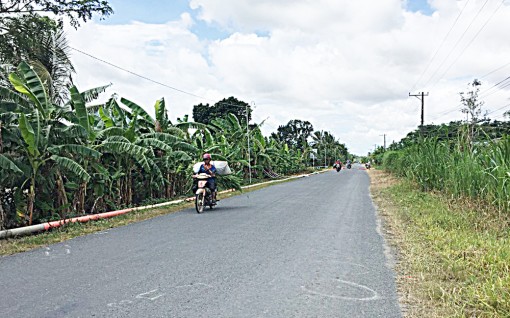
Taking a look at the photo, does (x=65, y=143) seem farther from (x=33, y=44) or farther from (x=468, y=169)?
(x=468, y=169)

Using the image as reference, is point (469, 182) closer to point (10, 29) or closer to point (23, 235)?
point (23, 235)

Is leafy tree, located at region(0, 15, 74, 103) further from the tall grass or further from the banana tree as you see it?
the tall grass

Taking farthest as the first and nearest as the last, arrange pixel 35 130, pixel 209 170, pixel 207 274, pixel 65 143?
pixel 209 170
pixel 65 143
pixel 35 130
pixel 207 274

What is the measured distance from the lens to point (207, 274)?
233 inches

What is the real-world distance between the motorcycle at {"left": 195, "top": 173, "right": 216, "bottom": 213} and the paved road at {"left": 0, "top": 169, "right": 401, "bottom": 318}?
9.22 ft

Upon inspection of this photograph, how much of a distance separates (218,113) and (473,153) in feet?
146

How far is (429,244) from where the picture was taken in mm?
7539

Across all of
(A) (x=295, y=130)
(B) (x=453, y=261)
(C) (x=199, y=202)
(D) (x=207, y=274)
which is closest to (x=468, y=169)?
(B) (x=453, y=261)

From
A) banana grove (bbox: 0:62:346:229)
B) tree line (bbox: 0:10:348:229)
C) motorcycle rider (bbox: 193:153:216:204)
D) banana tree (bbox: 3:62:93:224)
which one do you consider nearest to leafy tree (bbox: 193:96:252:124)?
tree line (bbox: 0:10:348:229)

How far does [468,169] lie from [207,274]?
7.95 meters

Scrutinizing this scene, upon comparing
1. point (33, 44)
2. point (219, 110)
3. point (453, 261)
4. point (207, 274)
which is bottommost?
point (207, 274)

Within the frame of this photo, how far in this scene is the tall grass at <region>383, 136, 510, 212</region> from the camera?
914 centimetres

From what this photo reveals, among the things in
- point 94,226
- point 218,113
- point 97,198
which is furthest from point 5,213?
point 218,113

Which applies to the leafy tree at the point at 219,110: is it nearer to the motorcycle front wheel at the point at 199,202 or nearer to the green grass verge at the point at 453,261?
the motorcycle front wheel at the point at 199,202
